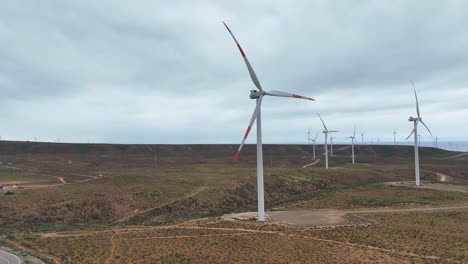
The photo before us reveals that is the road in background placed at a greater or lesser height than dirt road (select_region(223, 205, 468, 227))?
greater

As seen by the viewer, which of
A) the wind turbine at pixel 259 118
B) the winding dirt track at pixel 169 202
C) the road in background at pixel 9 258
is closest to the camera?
the road in background at pixel 9 258

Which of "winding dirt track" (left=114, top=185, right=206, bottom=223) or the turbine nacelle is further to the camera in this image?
"winding dirt track" (left=114, top=185, right=206, bottom=223)

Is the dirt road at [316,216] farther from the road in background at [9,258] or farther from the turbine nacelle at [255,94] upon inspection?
the road in background at [9,258]

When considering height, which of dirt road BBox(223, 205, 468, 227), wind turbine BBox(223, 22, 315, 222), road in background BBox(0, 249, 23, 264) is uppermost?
wind turbine BBox(223, 22, 315, 222)

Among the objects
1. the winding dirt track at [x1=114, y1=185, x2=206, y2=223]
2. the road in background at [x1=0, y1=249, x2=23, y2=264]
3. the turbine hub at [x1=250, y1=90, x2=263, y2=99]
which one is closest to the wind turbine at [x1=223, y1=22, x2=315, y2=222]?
the turbine hub at [x1=250, y1=90, x2=263, y2=99]

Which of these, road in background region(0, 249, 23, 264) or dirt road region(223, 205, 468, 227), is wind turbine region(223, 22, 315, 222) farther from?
road in background region(0, 249, 23, 264)

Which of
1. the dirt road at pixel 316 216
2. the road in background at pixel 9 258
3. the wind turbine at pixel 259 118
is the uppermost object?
the wind turbine at pixel 259 118

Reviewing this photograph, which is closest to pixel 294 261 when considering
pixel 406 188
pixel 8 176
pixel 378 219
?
pixel 378 219

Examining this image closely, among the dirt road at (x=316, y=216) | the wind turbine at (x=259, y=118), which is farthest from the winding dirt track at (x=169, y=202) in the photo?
the wind turbine at (x=259, y=118)

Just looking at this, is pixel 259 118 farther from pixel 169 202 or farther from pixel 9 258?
pixel 9 258

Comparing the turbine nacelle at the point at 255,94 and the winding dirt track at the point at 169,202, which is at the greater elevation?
the turbine nacelle at the point at 255,94

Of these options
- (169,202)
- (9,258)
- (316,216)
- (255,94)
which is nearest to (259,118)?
(255,94)

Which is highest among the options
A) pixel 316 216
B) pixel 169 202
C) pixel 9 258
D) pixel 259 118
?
pixel 259 118

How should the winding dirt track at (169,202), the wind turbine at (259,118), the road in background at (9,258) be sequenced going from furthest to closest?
the winding dirt track at (169,202) < the wind turbine at (259,118) < the road in background at (9,258)
